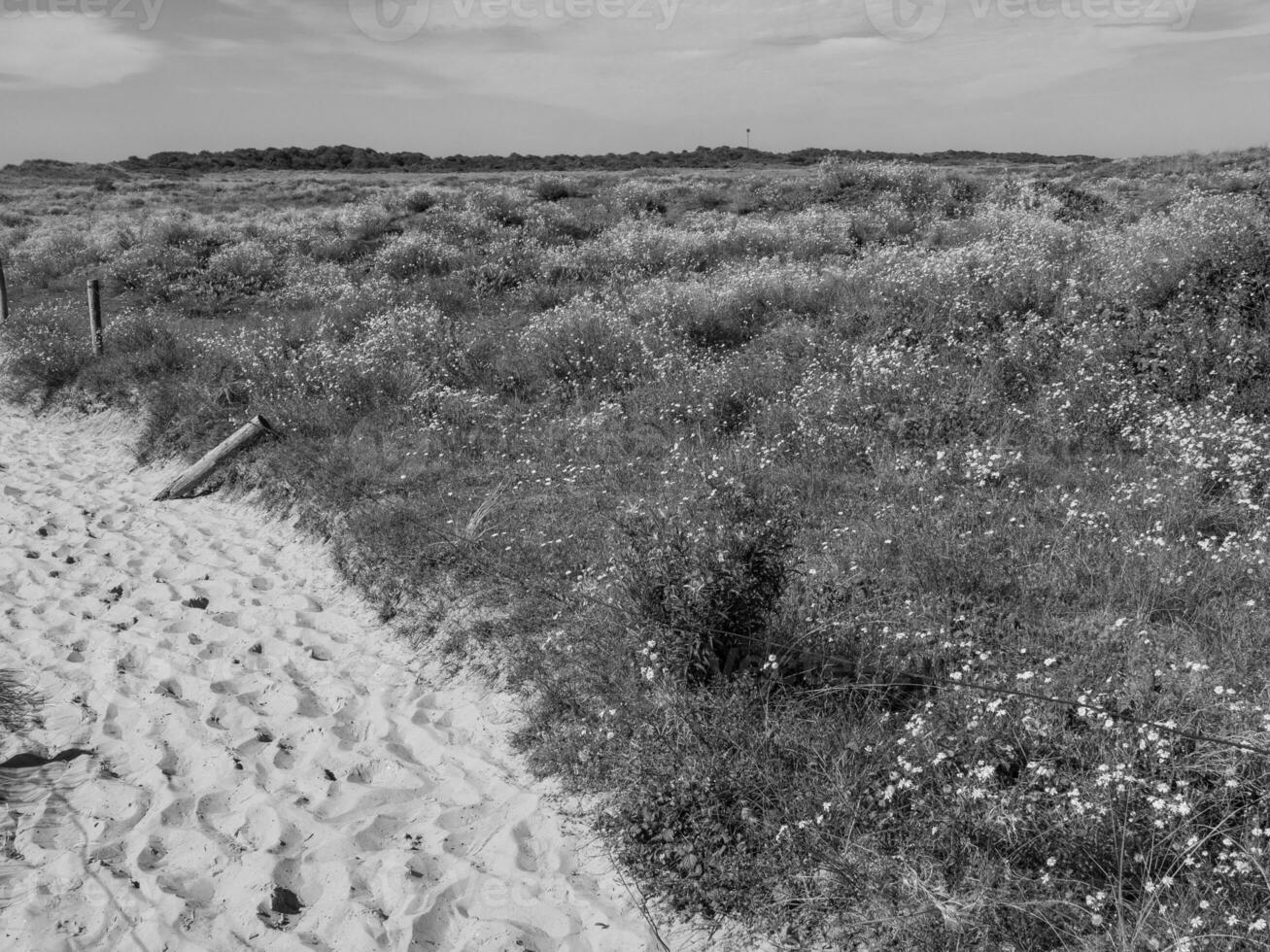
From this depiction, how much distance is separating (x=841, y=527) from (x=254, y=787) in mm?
3975

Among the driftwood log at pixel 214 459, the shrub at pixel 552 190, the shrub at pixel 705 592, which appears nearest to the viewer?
the shrub at pixel 705 592

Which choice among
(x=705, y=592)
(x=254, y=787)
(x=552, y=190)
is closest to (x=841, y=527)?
(x=705, y=592)

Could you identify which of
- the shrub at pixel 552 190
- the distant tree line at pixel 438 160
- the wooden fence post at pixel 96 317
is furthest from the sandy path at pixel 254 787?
the distant tree line at pixel 438 160

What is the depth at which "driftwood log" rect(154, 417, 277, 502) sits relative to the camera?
28.2 feet

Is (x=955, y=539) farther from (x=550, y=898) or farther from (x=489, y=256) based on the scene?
(x=489, y=256)

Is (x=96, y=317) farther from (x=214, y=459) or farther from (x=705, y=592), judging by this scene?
(x=705, y=592)

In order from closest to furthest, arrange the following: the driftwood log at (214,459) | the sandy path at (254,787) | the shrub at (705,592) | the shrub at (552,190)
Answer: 1. the sandy path at (254,787)
2. the shrub at (705,592)
3. the driftwood log at (214,459)
4. the shrub at (552,190)

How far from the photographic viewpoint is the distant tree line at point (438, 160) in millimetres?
62375

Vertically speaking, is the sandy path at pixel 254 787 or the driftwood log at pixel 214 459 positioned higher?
the driftwood log at pixel 214 459

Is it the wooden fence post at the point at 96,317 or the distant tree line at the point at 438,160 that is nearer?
the wooden fence post at the point at 96,317

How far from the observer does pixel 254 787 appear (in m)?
4.50

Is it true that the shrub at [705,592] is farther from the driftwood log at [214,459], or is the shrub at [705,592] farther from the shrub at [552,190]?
the shrub at [552,190]

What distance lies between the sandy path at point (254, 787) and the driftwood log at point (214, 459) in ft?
4.69

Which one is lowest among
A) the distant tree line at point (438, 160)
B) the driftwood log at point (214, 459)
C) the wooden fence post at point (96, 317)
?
the driftwood log at point (214, 459)
